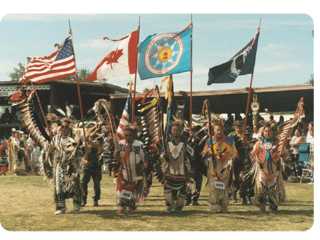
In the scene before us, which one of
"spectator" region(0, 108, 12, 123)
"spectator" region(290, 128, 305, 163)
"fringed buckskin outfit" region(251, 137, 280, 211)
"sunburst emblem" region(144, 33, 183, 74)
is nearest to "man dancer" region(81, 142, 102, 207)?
"sunburst emblem" region(144, 33, 183, 74)

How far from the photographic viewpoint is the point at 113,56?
9.71m

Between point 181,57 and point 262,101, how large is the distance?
5972 millimetres

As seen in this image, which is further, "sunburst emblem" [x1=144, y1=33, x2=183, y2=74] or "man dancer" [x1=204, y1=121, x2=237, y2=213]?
"sunburst emblem" [x1=144, y1=33, x2=183, y2=74]

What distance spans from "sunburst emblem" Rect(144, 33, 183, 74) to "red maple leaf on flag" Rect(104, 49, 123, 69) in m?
0.45

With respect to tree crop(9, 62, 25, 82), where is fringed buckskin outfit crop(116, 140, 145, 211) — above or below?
below

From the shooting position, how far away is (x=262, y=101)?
15312 millimetres

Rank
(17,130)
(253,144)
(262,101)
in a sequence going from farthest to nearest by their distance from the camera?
1. (17,130)
2. (262,101)
3. (253,144)

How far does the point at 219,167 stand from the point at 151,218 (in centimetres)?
144

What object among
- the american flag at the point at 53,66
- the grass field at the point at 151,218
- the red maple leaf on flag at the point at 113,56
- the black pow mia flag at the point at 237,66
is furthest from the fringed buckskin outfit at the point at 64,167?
the black pow mia flag at the point at 237,66

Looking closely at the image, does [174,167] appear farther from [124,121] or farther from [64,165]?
[64,165]

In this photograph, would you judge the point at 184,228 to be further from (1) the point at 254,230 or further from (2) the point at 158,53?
(2) the point at 158,53

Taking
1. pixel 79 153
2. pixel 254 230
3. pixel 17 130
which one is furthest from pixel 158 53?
pixel 17 130

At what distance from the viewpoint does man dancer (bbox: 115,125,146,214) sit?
9383 millimetres

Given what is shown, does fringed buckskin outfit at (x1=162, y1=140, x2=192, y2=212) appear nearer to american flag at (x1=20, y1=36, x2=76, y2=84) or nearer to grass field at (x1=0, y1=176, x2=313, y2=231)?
grass field at (x1=0, y1=176, x2=313, y2=231)
